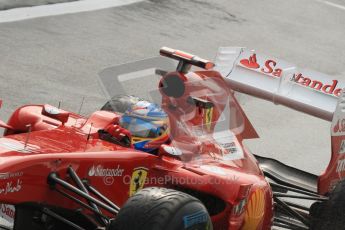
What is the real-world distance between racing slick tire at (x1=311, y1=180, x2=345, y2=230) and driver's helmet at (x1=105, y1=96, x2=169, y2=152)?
1645 millimetres

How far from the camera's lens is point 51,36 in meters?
13.3

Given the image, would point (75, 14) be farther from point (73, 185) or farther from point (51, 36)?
point (73, 185)

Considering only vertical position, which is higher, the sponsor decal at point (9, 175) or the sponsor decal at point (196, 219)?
the sponsor decal at point (9, 175)

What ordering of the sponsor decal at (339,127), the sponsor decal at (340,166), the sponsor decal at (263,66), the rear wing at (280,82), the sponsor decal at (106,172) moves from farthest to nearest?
1. the sponsor decal at (263,66)
2. the rear wing at (280,82)
3. the sponsor decal at (340,166)
4. the sponsor decal at (339,127)
5. the sponsor decal at (106,172)

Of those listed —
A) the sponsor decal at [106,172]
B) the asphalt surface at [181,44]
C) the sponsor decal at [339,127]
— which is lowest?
the asphalt surface at [181,44]

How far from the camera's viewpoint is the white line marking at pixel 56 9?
13.5 m

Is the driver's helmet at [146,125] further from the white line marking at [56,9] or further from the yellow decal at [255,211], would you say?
the white line marking at [56,9]

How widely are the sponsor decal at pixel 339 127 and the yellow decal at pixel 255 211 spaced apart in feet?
3.10

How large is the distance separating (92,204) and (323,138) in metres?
6.20

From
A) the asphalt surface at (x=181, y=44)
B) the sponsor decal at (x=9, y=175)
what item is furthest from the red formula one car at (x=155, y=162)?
the asphalt surface at (x=181, y=44)

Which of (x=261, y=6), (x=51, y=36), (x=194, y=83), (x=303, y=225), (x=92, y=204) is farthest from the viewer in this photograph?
(x=261, y=6)

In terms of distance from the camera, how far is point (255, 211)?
758cm

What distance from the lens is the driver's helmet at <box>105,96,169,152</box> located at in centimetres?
727

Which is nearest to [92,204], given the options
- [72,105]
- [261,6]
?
[72,105]
